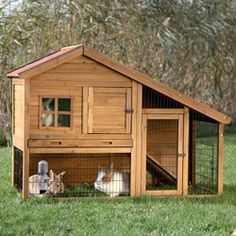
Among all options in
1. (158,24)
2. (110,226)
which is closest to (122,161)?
(110,226)

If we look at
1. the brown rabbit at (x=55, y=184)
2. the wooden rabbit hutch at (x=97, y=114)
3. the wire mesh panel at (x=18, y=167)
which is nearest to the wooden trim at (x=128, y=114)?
the wooden rabbit hutch at (x=97, y=114)

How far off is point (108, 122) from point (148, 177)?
3.71 feet

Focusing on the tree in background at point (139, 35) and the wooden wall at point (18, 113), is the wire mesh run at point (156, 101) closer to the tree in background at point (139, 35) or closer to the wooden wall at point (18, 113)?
the wooden wall at point (18, 113)

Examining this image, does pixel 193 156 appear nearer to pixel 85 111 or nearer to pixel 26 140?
pixel 85 111

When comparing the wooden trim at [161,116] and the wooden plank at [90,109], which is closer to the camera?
the wooden plank at [90,109]

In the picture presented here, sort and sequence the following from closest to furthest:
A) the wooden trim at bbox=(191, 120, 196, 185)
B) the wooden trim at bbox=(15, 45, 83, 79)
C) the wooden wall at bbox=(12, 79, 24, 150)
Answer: the wooden trim at bbox=(15, 45, 83, 79), the wooden wall at bbox=(12, 79, 24, 150), the wooden trim at bbox=(191, 120, 196, 185)

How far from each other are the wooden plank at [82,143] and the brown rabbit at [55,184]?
0.39m

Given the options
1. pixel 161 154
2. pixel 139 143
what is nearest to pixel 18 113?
pixel 139 143

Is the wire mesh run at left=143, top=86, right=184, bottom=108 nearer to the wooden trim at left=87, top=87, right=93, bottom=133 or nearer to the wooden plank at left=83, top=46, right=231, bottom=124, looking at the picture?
the wooden plank at left=83, top=46, right=231, bottom=124

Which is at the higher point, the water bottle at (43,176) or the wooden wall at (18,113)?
the wooden wall at (18,113)

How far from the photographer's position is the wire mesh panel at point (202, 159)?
7.96 meters

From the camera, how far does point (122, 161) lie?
8.20 metres

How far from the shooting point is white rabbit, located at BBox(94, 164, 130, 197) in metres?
7.57

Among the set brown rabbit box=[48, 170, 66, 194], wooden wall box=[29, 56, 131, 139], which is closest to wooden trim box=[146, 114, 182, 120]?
wooden wall box=[29, 56, 131, 139]
